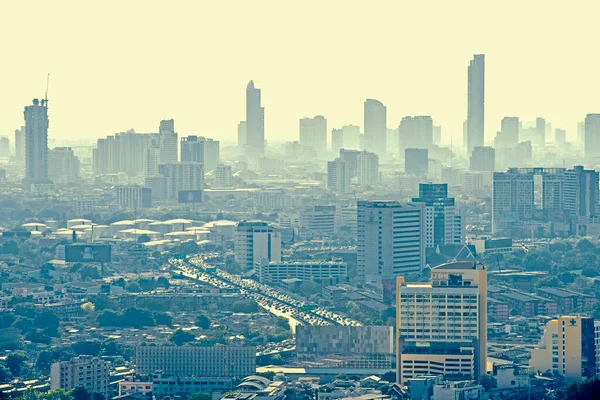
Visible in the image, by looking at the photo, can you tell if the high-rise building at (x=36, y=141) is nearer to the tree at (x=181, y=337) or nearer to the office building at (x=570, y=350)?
the tree at (x=181, y=337)

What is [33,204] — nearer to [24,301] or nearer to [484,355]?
[24,301]

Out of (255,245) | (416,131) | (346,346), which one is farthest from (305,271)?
(416,131)

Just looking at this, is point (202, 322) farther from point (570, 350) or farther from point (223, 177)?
point (223, 177)

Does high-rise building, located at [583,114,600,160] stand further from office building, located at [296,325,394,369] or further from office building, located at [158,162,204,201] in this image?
office building, located at [296,325,394,369]

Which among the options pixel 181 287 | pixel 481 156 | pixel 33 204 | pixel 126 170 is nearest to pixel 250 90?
pixel 126 170

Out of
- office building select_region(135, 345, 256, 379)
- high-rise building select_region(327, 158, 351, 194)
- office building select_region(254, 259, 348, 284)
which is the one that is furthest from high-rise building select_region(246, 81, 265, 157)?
office building select_region(135, 345, 256, 379)

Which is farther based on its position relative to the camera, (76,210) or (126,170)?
(126,170)

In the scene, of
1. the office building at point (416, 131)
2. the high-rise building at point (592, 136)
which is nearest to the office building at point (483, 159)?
the high-rise building at point (592, 136)
